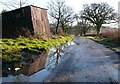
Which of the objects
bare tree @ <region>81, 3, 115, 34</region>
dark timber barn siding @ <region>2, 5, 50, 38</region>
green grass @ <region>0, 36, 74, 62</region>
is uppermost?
bare tree @ <region>81, 3, 115, 34</region>

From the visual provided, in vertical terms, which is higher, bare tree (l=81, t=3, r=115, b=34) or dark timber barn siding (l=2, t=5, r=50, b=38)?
bare tree (l=81, t=3, r=115, b=34)

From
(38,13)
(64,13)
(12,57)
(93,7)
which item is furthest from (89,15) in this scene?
(12,57)

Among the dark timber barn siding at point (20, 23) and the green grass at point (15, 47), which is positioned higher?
the dark timber barn siding at point (20, 23)

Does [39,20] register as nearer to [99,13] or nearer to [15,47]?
[15,47]

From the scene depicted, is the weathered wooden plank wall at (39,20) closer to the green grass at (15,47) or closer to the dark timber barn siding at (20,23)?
the dark timber barn siding at (20,23)

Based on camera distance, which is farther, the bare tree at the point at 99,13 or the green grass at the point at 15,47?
the bare tree at the point at 99,13

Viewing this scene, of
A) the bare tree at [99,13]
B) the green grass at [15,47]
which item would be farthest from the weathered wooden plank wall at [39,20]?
the bare tree at [99,13]

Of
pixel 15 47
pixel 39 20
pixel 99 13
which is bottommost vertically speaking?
pixel 15 47

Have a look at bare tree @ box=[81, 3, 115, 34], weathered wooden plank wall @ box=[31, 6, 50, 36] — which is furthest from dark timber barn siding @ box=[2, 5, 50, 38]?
bare tree @ box=[81, 3, 115, 34]

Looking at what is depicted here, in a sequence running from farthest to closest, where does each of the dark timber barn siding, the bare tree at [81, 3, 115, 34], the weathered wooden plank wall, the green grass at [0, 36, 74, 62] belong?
1. the bare tree at [81, 3, 115, 34]
2. the weathered wooden plank wall
3. the dark timber barn siding
4. the green grass at [0, 36, 74, 62]

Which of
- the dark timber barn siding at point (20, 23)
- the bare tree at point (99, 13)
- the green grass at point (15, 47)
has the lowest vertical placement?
the green grass at point (15, 47)

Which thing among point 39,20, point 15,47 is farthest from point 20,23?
point 15,47

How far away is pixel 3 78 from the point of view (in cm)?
841

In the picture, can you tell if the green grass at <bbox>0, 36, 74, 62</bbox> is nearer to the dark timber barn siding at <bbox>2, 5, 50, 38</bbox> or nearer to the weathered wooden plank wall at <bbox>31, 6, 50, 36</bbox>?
the dark timber barn siding at <bbox>2, 5, 50, 38</bbox>
